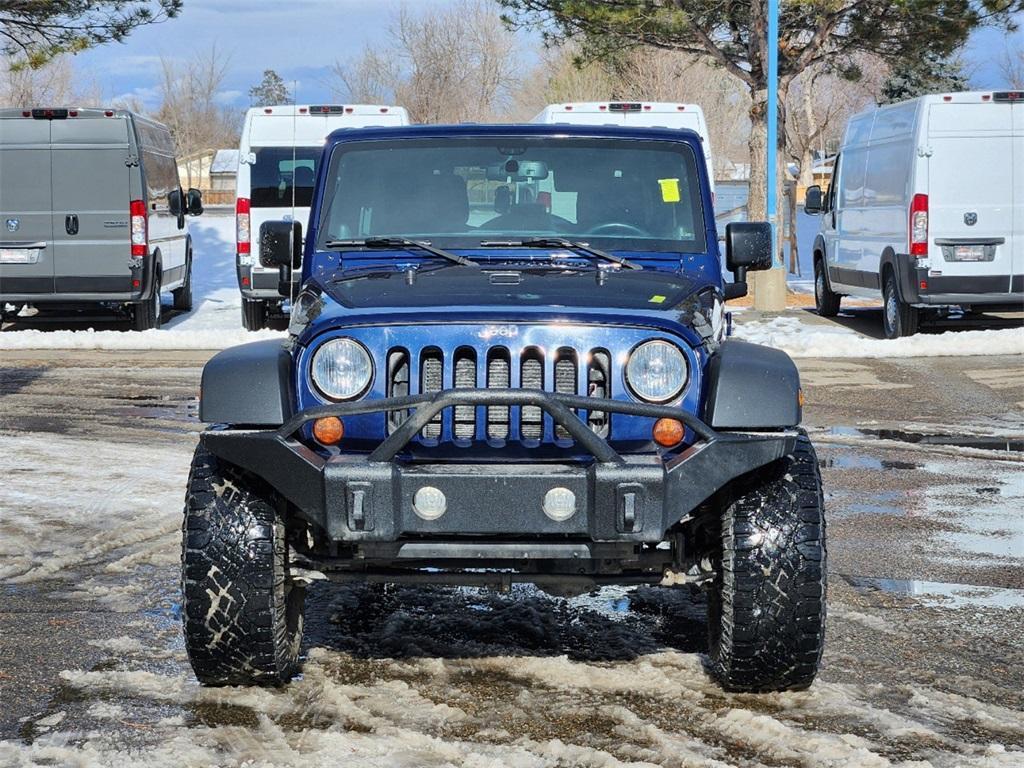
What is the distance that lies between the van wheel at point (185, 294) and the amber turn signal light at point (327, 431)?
1641cm

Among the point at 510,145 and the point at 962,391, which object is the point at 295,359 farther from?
the point at 962,391

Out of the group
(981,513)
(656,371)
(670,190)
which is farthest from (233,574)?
(981,513)

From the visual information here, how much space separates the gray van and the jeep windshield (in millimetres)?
11504

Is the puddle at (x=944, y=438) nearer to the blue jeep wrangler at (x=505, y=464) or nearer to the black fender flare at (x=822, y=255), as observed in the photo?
the blue jeep wrangler at (x=505, y=464)

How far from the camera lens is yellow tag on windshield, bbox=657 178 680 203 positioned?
20.1 feet

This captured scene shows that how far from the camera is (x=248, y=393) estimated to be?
4660mm

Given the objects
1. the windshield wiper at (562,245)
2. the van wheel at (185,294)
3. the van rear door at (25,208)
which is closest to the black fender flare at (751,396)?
the windshield wiper at (562,245)

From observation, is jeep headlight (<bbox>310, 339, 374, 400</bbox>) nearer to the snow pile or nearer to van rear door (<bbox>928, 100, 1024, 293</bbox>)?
the snow pile

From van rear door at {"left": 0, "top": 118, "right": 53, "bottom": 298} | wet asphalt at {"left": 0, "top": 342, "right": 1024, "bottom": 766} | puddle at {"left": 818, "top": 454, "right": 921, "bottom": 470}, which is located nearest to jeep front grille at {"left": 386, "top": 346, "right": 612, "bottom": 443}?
wet asphalt at {"left": 0, "top": 342, "right": 1024, "bottom": 766}

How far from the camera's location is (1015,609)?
5.91 meters

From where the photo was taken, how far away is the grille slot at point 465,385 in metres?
4.81

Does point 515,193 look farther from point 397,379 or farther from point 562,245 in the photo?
point 397,379

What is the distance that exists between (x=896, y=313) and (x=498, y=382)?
12.4 meters

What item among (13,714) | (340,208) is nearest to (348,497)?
(13,714)
